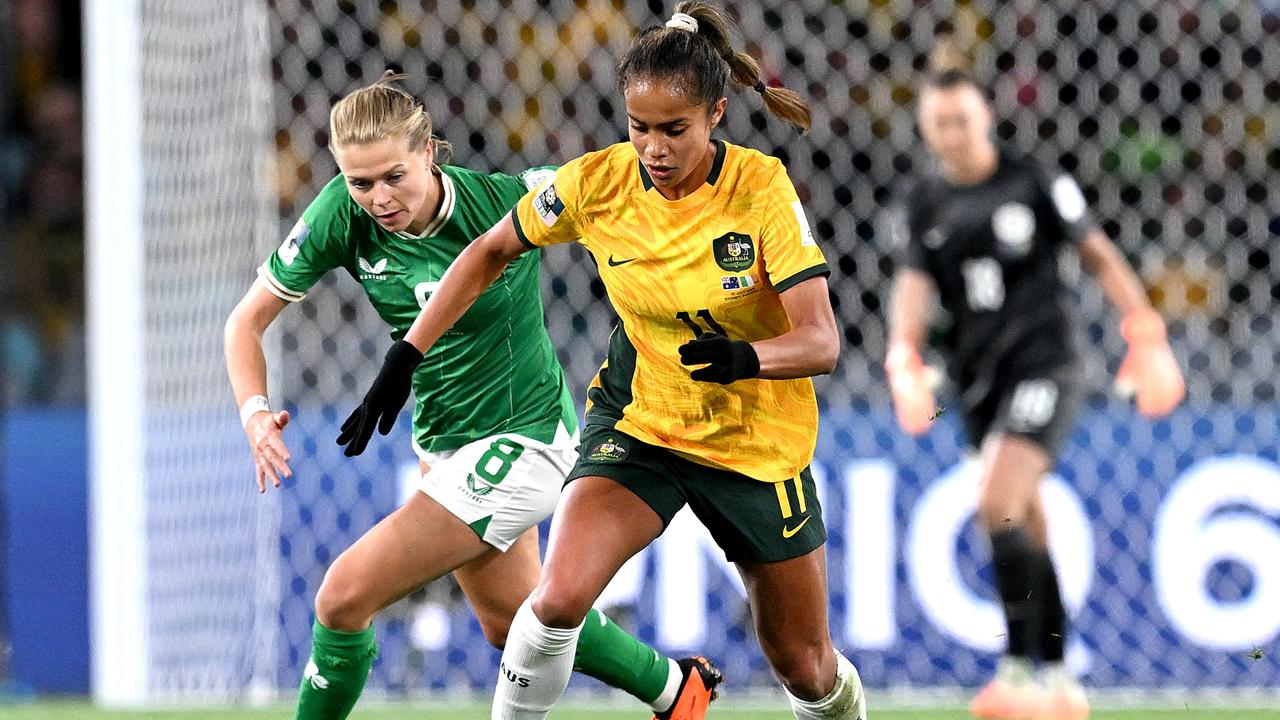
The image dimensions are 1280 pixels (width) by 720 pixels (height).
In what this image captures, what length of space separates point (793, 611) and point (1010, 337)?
2605 millimetres

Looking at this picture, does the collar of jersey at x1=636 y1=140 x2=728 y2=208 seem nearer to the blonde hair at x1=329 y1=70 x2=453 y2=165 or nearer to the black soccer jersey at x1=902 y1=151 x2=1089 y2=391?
the blonde hair at x1=329 y1=70 x2=453 y2=165

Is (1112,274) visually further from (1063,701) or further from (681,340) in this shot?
(681,340)

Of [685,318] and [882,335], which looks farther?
[882,335]

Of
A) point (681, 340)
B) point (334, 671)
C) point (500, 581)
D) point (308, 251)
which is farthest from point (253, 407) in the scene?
point (681, 340)

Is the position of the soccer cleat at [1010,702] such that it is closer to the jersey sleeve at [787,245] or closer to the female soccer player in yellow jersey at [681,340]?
the female soccer player in yellow jersey at [681,340]

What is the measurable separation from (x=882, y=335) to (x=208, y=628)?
9.34 ft

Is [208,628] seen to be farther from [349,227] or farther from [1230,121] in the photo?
[1230,121]

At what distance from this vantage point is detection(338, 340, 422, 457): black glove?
3.66 metres

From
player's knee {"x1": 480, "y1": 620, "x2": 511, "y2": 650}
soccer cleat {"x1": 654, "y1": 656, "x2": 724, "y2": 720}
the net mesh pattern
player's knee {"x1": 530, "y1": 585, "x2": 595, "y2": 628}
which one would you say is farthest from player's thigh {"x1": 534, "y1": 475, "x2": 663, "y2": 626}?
the net mesh pattern

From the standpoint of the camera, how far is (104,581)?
275 inches

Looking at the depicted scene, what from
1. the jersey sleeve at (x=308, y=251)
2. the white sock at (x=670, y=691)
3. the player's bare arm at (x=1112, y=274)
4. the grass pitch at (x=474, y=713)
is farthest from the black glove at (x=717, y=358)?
the grass pitch at (x=474, y=713)

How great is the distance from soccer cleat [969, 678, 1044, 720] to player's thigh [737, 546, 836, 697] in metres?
1.90

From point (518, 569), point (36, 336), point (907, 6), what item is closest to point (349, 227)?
point (518, 569)

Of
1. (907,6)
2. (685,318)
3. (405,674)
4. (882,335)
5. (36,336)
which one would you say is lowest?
(405,674)
